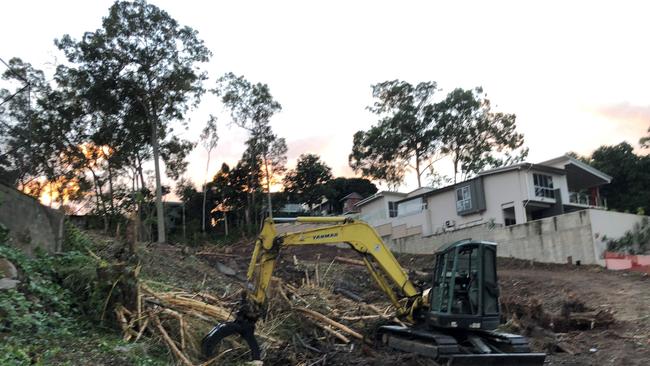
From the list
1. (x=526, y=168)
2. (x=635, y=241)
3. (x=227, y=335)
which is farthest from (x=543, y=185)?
(x=227, y=335)

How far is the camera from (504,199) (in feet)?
112

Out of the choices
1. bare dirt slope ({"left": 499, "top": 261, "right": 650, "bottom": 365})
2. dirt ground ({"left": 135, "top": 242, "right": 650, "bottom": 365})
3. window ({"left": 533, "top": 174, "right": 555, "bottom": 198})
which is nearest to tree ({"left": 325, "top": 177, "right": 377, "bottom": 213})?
window ({"left": 533, "top": 174, "right": 555, "bottom": 198})

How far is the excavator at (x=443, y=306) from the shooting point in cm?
935

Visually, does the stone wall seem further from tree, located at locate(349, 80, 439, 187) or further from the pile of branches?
tree, located at locate(349, 80, 439, 187)

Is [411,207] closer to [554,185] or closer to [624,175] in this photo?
[554,185]

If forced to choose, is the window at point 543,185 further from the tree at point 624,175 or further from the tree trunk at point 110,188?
the tree trunk at point 110,188

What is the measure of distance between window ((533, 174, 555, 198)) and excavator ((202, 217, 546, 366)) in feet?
83.5

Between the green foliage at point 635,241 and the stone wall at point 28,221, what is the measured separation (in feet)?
72.8

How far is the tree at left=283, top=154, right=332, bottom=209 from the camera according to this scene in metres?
54.6

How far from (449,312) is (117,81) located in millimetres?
30212

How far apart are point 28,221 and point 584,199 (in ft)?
121

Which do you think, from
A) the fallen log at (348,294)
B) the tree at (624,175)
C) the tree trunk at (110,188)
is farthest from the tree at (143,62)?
the tree at (624,175)

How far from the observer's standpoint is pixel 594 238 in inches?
941

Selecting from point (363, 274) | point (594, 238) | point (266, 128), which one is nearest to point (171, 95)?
point (266, 128)
